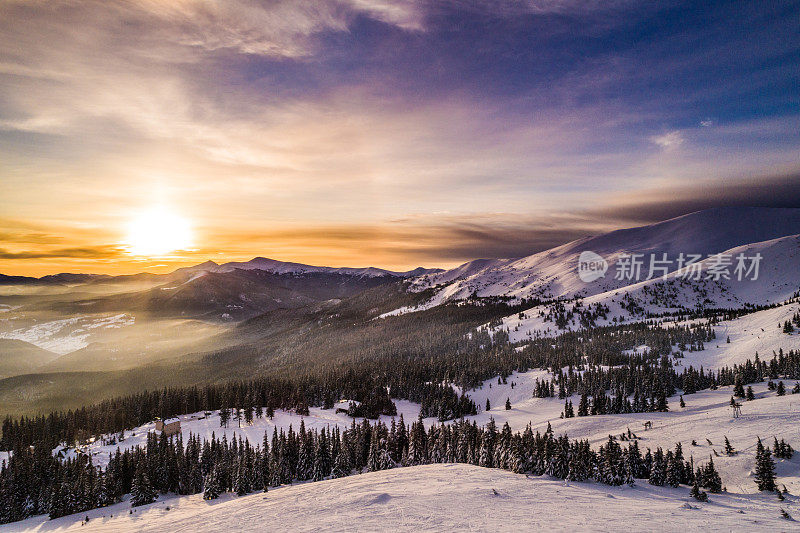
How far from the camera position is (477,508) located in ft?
145

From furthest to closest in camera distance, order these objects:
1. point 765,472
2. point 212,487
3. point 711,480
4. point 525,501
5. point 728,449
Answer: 1. point 212,487
2. point 728,449
3. point 711,480
4. point 765,472
5. point 525,501

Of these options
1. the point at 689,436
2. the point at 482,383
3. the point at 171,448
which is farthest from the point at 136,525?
the point at 482,383

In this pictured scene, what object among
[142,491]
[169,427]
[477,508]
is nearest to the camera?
[477,508]

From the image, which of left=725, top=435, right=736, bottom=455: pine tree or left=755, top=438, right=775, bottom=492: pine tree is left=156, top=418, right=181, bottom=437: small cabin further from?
left=755, top=438, right=775, bottom=492: pine tree

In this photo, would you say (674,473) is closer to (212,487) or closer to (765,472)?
(765,472)

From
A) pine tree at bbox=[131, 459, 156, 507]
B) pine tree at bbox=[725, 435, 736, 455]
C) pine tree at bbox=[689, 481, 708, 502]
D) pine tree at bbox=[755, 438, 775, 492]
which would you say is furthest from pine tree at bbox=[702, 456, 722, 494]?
pine tree at bbox=[131, 459, 156, 507]

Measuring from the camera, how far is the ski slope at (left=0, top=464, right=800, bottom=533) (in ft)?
127

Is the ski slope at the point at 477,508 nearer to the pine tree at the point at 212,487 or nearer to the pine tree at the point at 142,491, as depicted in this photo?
the pine tree at the point at 212,487

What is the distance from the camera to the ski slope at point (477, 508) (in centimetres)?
3881

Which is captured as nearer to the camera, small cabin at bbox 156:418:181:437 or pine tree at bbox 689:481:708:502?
pine tree at bbox 689:481:708:502

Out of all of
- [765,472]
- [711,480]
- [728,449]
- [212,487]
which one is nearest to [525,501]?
[711,480]

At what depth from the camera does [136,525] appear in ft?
222

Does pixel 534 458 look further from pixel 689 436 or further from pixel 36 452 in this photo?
pixel 36 452

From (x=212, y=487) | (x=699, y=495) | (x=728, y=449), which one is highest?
(x=728, y=449)
